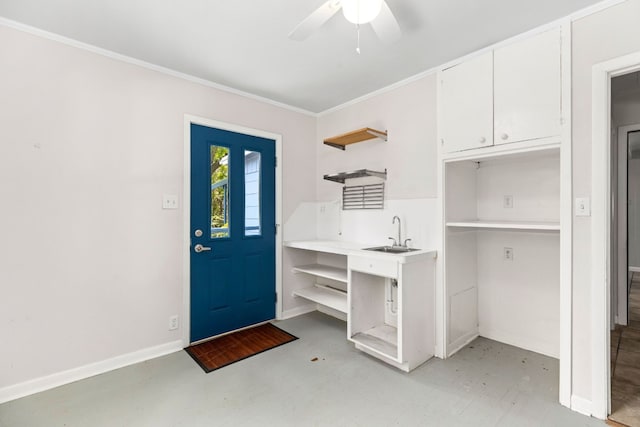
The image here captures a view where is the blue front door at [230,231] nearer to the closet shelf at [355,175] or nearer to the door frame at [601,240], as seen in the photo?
the closet shelf at [355,175]

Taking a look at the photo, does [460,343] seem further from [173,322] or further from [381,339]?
[173,322]

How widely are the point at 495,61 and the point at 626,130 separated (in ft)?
6.71

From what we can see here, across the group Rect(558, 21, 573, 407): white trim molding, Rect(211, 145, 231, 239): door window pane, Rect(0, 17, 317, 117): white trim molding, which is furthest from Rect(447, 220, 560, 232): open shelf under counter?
Rect(0, 17, 317, 117): white trim molding

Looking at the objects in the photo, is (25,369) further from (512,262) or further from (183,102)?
(512,262)

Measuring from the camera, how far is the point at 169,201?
2658 millimetres

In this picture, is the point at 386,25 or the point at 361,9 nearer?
the point at 361,9

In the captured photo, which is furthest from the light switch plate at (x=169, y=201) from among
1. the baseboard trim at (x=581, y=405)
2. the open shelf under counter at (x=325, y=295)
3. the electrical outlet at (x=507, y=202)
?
the baseboard trim at (x=581, y=405)

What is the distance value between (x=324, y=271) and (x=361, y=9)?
8.07ft

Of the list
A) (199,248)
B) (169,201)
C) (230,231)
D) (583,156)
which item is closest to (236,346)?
(199,248)

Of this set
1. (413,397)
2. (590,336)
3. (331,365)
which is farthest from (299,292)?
(590,336)

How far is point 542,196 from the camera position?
2.44 meters

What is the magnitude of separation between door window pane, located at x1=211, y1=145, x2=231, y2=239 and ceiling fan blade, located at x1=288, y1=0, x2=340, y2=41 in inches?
61.6

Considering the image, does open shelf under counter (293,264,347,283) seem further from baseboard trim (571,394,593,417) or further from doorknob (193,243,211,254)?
baseboard trim (571,394,593,417)

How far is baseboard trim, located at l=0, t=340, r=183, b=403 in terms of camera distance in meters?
2.01
